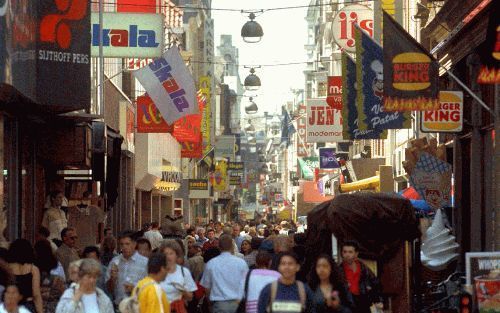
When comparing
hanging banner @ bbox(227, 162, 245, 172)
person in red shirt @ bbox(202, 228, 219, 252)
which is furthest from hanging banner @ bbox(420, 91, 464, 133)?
hanging banner @ bbox(227, 162, 245, 172)

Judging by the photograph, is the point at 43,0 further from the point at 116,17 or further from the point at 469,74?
the point at 469,74

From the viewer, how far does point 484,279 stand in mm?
15367

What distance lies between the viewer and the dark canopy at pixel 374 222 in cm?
1852

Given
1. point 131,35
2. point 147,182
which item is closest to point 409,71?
point 131,35

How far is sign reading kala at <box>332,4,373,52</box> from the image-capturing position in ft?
116

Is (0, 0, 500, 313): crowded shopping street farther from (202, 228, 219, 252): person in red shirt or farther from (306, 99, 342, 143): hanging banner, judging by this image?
(306, 99, 342, 143): hanging banner

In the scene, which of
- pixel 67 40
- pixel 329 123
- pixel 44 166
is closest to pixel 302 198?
pixel 329 123

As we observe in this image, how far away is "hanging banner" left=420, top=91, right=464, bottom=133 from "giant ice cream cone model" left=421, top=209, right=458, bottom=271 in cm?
205

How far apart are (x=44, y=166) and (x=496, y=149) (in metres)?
8.23

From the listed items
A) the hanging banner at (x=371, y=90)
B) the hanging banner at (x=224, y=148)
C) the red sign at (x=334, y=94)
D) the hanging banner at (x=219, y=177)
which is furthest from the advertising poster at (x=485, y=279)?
the hanging banner at (x=224, y=148)

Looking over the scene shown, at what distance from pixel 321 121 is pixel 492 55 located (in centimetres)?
2847

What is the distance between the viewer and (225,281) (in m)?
16.8

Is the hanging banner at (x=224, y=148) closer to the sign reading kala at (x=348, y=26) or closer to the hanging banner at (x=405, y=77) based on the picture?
the sign reading kala at (x=348, y=26)

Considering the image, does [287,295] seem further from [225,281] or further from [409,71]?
[409,71]
